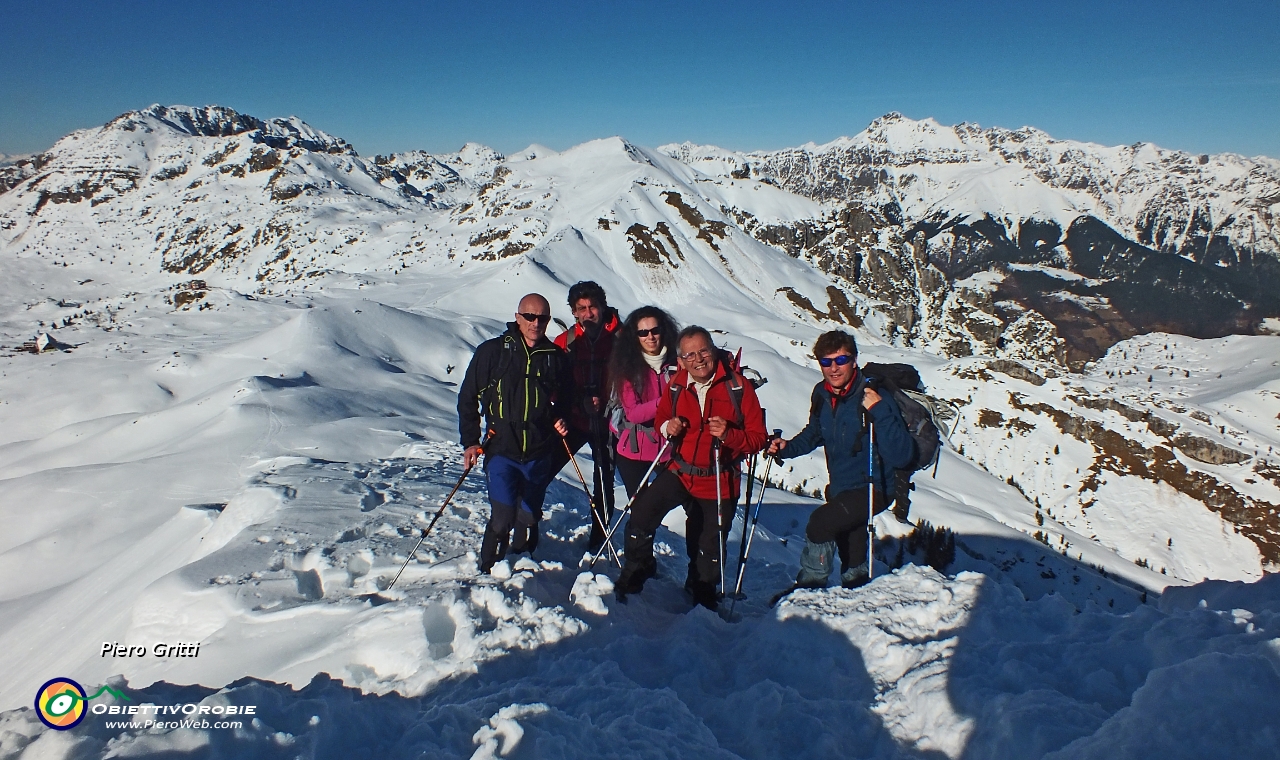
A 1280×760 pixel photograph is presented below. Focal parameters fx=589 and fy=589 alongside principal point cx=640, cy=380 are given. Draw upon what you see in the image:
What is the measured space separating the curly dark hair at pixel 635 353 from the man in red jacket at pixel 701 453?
43 centimetres

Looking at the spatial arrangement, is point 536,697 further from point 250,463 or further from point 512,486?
point 250,463

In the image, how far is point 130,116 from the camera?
136m

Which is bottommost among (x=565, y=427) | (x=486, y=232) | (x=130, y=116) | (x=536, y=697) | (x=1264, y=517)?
(x=1264, y=517)

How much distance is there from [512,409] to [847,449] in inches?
110

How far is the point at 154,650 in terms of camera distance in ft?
15.2

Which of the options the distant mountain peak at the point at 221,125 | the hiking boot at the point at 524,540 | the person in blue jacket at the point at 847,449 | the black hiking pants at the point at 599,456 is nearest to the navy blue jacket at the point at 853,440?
the person in blue jacket at the point at 847,449

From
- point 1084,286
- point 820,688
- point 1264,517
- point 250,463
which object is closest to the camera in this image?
point 820,688

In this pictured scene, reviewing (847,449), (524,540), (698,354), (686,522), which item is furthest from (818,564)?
(524,540)

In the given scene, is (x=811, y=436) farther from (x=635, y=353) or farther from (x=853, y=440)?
(x=635, y=353)

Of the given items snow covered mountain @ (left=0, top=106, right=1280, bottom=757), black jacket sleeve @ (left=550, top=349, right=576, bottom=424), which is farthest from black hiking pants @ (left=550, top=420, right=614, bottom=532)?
snow covered mountain @ (left=0, top=106, right=1280, bottom=757)

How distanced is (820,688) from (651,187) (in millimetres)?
60237

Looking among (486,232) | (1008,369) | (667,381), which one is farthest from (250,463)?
(1008,369)

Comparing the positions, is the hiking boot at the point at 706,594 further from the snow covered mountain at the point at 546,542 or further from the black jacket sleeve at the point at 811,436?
the black jacket sleeve at the point at 811,436

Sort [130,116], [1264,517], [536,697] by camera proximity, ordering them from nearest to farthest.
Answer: [536,697] < [1264,517] < [130,116]
